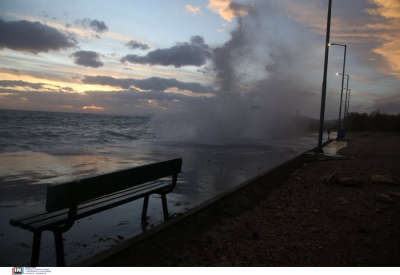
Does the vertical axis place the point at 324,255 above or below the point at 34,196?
above

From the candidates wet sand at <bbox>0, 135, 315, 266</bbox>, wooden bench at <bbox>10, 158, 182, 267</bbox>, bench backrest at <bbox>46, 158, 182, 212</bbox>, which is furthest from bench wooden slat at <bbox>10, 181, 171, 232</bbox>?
wet sand at <bbox>0, 135, 315, 266</bbox>

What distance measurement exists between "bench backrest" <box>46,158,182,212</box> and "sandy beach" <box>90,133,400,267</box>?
67 cm

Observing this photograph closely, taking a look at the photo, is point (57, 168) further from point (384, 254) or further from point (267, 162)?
point (384, 254)

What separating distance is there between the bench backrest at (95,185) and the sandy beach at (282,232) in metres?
0.67

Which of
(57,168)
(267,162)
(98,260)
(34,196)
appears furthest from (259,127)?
(98,260)

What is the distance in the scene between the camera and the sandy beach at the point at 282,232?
3.32 m

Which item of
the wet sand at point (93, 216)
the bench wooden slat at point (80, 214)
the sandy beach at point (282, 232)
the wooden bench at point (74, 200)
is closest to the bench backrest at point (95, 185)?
the wooden bench at point (74, 200)

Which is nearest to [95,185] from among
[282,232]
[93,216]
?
[93,216]

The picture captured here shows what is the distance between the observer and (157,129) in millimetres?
28438

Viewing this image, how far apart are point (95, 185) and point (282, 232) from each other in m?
2.61

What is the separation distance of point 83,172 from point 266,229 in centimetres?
661

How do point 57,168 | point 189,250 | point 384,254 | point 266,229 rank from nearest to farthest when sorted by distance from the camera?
point 384,254 → point 189,250 → point 266,229 → point 57,168

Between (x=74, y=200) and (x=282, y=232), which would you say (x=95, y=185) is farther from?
(x=282, y=232)

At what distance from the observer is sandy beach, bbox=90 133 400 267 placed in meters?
3.32
